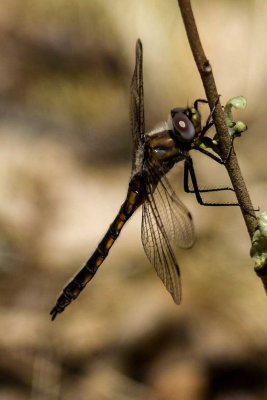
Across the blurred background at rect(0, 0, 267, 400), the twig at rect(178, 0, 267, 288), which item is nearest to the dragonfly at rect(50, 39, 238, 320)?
the blurred background at rect(0, 0, 267, 400)

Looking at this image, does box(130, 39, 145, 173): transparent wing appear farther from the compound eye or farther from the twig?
the twig

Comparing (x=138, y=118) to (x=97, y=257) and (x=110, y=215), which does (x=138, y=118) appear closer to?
(x=97, y=257)

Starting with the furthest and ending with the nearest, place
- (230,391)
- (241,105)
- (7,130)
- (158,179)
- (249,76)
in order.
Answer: (249,76)
(7,130)
(230,391)
(158,179)
(241,105)

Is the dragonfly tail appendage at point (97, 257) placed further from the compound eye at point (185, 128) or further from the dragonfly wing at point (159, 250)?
the compound eye at point (185, 128)

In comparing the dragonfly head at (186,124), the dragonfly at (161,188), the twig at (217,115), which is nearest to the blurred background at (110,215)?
the dragonfly at (161,188)

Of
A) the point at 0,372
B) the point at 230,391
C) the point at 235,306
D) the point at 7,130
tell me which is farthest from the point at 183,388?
the point at 7,130

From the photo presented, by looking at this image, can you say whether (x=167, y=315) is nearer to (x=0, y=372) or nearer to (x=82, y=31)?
(x=0, y=372)
